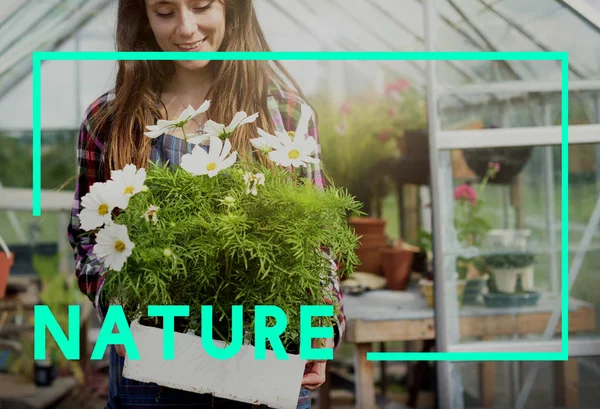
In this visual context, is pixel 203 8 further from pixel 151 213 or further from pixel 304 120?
pixel 151 213

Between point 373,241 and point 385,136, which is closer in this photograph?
point 373,241

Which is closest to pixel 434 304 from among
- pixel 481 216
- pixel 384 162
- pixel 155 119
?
pixel 481 216

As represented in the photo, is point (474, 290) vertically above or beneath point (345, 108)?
beneath

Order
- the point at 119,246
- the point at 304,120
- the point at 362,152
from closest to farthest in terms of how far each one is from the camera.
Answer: the point at 119,246, the point at 304,120, the point at 362,152

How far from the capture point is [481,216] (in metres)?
2.88

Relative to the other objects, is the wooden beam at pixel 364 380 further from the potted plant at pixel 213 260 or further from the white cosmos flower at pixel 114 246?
the white cosmos flower at pixel 114 246

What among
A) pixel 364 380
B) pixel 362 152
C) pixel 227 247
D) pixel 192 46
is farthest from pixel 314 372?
pixel 362 152

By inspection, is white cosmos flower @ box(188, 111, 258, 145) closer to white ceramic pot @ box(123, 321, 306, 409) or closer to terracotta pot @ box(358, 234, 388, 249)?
white ceramic pot @ box(123, 321, 306, 409)

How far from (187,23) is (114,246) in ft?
1.84

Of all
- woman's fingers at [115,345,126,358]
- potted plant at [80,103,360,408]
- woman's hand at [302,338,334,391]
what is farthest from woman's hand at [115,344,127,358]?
woman's hand at [302,338,334,391]

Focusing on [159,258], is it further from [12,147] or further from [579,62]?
[12,147]

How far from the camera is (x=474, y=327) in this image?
2865mm

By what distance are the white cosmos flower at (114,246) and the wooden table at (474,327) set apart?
166cm

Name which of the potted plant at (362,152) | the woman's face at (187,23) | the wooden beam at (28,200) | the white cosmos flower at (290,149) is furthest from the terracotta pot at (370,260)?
the white cosmos flower at (290,149)
